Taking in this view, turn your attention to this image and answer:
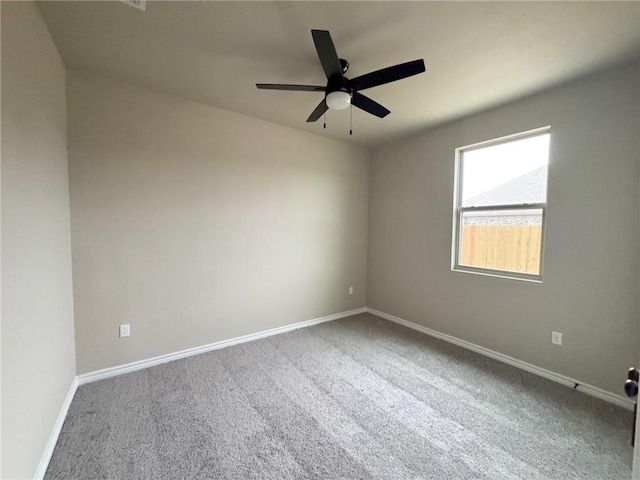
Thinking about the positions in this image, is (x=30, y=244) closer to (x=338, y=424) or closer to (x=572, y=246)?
(x=338, y=424)

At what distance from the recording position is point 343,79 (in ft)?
5.63

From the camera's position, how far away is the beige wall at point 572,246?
1969 mm

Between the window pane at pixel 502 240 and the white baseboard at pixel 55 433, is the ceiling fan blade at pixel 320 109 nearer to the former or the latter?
the window pane at pixel 502 240

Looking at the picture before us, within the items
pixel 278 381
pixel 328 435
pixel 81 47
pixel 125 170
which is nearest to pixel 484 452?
pixel 328 435

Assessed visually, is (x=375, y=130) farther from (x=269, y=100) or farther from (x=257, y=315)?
(x=257, y=315)

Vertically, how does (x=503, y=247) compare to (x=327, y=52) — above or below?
below

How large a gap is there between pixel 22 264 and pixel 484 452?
107 inches

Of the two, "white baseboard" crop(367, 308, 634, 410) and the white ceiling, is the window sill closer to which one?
"white baseboard" crop(367, 308, 634, 410)

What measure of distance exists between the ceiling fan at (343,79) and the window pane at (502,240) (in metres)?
1.76

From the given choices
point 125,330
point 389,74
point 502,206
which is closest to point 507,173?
point 502,206

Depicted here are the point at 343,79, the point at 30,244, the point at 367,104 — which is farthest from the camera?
the point at 367,104

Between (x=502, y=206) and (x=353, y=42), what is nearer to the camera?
(x=353, y=42)

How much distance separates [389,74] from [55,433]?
10.0 feet

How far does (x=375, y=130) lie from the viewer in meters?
3.32
